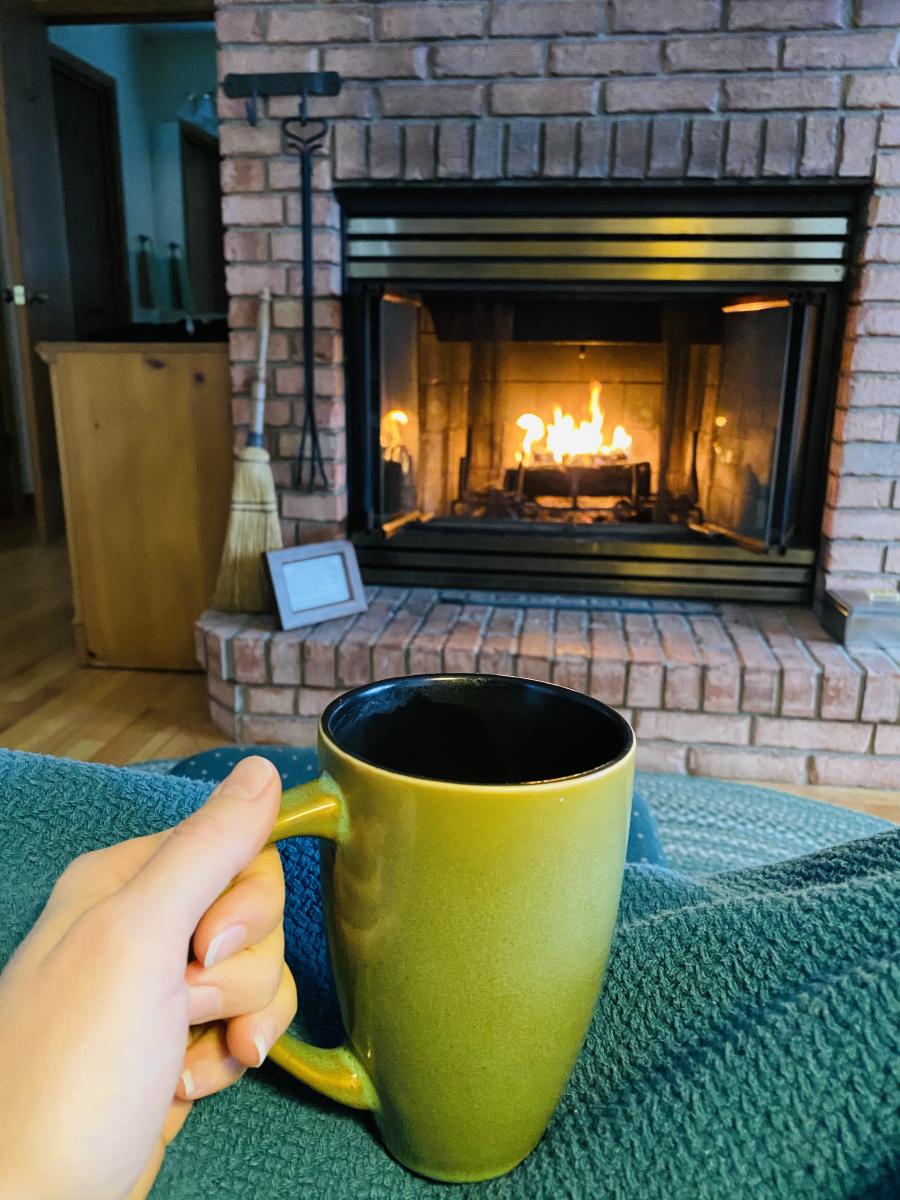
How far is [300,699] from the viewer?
70.1 inches

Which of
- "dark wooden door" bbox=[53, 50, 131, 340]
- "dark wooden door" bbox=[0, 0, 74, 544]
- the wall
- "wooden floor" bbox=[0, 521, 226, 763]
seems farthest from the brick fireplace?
the wall

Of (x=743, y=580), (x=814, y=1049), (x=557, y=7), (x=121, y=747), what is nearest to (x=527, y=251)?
(x=557, y=7)

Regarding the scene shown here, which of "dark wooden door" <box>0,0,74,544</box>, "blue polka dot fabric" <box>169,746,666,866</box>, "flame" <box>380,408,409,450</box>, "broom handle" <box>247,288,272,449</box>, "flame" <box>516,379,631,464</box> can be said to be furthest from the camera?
"dark wooden door" <box>0,0,74,544</box>

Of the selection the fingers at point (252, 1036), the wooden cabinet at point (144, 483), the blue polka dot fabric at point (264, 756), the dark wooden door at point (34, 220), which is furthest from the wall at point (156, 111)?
the fingers at point (252, 1036)

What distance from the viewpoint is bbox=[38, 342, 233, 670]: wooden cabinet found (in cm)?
202

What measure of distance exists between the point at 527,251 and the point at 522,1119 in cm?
173

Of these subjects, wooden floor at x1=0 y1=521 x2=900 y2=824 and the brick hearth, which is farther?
wooden floor at x1=0 y1=521 x2=900 y2=824

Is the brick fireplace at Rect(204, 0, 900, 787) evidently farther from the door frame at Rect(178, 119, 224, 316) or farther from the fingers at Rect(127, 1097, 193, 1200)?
the door frame at Rect(178, 119, 224, 316)

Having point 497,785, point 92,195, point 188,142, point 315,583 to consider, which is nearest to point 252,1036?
point 497,785

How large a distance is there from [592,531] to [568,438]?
8.9 inches

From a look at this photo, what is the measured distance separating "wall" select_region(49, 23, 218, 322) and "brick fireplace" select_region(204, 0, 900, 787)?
3.28m

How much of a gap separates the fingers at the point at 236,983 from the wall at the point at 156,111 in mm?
5004

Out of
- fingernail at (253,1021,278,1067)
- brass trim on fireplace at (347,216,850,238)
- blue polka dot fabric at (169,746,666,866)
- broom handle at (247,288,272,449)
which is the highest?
brass trim on fireplace at (347,216,850,238)

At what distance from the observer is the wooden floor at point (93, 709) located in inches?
69.0
